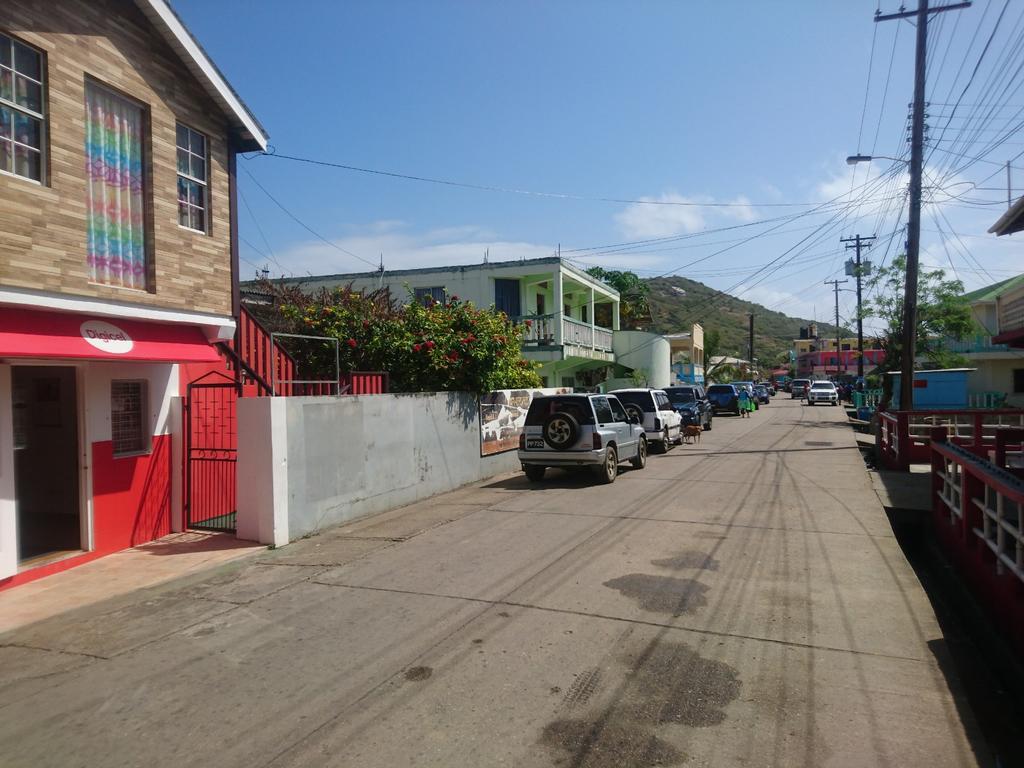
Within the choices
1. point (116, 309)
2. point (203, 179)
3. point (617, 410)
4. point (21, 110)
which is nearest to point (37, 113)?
point (21, 110)

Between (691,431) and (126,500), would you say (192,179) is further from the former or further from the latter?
(691,431)

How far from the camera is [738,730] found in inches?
157

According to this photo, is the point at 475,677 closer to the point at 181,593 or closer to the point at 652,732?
the point at 652,732

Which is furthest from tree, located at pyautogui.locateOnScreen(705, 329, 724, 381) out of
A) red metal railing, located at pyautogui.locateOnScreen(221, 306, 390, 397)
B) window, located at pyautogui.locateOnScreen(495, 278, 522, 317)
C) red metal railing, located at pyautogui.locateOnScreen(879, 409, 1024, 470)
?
red metal railing, located at pyautogui.locateOnScreen(221, 306, 390, 397)

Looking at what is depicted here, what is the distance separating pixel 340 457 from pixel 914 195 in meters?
17.8

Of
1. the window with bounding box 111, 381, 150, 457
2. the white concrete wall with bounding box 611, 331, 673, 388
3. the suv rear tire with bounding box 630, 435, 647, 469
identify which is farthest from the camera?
the white concrete wall with bounding box 611, 331, 673, 388

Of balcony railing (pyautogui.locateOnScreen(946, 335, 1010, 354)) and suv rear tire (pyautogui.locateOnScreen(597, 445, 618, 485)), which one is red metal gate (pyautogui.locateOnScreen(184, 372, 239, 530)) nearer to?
suv rear tire (pyautogui.locateOnScreen(597, 445, 618, 485))

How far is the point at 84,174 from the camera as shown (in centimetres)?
794

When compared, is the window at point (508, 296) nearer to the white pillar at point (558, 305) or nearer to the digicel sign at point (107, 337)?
the white pillar at point (558, 305)

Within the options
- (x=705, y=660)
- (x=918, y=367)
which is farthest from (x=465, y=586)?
(x=918, y=367)

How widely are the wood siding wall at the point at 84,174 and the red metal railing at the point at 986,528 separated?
962cm

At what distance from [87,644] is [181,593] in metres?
1.36

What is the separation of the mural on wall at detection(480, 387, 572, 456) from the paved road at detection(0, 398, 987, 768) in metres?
5.76

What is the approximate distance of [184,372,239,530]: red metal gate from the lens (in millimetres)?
9977
